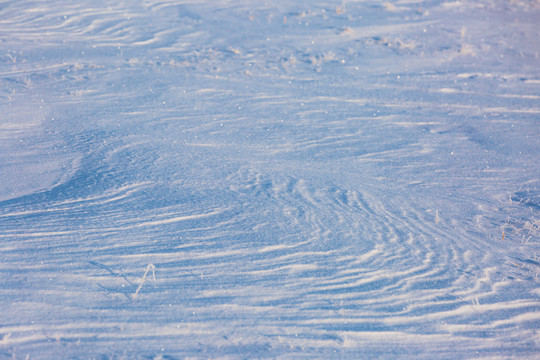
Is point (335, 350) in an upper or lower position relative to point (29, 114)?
lower

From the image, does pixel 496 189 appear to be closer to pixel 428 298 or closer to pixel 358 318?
pixel 428 298

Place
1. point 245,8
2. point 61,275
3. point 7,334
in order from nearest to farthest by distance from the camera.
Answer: point 7,334, point 61,275, point 245,8

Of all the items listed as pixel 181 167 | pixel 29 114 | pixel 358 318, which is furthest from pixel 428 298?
pixel 29 114

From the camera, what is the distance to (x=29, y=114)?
546cm

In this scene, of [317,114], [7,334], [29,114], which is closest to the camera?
[7,334]

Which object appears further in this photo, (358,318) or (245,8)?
(245,8)

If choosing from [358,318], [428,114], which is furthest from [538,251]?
[428,114]

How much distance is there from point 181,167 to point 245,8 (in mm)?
6615

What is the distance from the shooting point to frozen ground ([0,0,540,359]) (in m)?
2.96

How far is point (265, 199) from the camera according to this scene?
4188 millimetres

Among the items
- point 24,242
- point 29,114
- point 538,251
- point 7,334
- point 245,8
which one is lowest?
point 538,251

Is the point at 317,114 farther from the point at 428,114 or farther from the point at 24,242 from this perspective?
the point at 24,242

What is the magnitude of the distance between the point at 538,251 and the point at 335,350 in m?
2.08

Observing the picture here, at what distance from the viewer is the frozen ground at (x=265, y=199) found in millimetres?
2957
